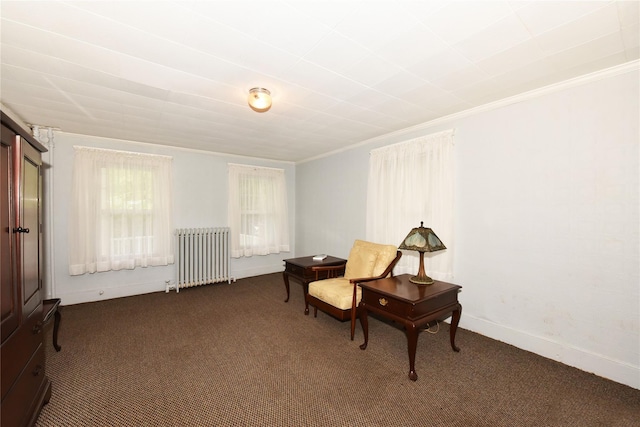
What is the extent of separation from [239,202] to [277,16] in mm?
3881

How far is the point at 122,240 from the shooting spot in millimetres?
4105

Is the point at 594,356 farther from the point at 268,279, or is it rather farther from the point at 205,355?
the point at 268,279

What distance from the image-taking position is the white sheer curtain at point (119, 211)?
380 cm

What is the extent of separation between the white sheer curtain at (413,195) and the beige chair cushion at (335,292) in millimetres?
917

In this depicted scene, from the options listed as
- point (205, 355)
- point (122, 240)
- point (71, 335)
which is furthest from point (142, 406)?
point (122, 240)

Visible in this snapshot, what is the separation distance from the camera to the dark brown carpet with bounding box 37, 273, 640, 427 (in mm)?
1780

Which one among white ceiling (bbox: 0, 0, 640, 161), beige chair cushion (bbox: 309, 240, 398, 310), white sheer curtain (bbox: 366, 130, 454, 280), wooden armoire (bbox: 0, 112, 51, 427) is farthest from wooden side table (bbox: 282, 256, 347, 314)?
wooden armoire (bbox: 0, 112, 51, 427)

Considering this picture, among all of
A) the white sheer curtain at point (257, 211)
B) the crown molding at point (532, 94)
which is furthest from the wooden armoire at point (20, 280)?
the crown molding at point (532, 94)

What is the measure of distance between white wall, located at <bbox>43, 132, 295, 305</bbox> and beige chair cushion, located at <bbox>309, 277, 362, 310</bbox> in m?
2.50

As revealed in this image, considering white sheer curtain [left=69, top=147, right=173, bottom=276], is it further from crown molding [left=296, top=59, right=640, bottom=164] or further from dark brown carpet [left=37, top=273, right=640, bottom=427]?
crown molding [left=296, top=59, right=640, bottom=164]

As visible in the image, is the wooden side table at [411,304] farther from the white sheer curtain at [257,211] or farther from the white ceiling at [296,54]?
the white sheer curtain at [257,211]

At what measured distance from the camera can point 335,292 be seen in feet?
9.70

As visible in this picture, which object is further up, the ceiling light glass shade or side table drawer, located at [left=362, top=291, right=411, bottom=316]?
the ceiling light glass shade

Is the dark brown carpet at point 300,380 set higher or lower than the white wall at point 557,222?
lower
